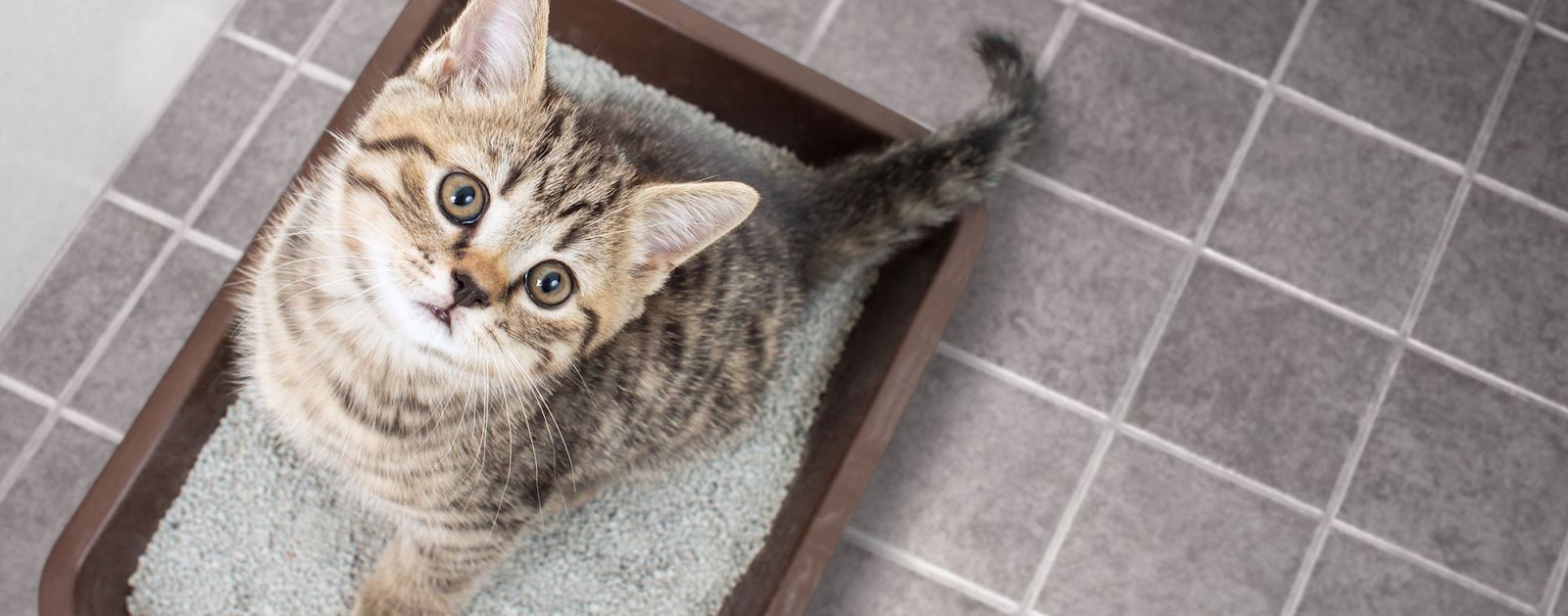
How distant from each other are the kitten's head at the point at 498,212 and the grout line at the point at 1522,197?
1.53 meters

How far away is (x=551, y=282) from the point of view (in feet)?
2.80

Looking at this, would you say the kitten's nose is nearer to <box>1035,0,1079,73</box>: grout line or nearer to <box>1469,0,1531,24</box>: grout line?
<box>1035,0,1079,73</box>: grout line

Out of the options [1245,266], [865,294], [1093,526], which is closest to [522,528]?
[865,294]

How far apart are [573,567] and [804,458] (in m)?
0.38

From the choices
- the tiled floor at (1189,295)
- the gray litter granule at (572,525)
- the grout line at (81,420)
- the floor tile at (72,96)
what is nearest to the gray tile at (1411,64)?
the tiled floor at (1189,295)

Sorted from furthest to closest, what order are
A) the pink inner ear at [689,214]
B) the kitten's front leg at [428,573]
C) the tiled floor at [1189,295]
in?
the tiled floor at [1189,295]
the kitten's front leg at [428,573]
the pink inner ear at [689,214]

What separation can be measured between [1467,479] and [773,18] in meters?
1.41

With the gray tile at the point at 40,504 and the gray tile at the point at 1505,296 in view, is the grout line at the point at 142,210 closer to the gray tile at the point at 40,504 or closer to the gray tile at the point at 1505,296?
the gray tile at the point at 40,504

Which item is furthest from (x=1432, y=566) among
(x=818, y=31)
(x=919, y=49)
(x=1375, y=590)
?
(x=818, y=31)

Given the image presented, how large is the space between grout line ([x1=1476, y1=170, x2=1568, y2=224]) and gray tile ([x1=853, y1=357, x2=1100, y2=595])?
33.0 inches

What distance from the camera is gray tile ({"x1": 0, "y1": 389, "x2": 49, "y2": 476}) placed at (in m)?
1.37

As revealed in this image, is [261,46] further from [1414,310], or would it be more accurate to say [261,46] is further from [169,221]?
[1414,310]

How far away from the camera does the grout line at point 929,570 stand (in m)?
1.48

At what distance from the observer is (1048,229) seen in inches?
62.2
